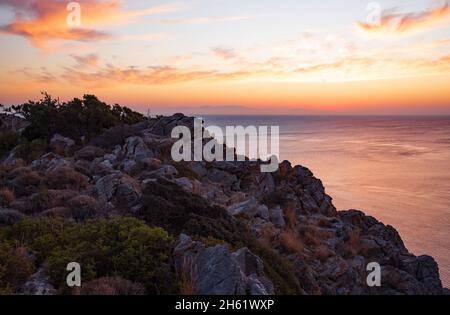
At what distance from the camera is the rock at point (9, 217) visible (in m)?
12.5

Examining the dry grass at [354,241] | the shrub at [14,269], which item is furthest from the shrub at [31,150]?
the dry grass at [354,241]

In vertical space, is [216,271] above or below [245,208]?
above

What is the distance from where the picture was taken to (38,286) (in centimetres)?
825

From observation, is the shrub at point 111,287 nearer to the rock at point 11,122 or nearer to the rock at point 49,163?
the rock at point 49,163

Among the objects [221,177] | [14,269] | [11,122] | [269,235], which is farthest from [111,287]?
[11,122]

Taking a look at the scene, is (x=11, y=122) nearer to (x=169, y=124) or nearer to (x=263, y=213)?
(x=169, y=124)

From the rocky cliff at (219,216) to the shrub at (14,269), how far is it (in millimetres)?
164

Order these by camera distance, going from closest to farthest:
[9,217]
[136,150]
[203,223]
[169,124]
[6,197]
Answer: [203,223]
[9,217]
[6,197]
[136,150]
[169,124]

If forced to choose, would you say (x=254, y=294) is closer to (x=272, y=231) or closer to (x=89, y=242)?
(x=89, y=242)

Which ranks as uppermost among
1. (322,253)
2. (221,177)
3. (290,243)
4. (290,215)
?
(221,177)

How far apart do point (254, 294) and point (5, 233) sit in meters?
7.15

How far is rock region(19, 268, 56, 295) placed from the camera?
26.2ft

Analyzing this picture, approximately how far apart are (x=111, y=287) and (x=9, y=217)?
6689 mm
